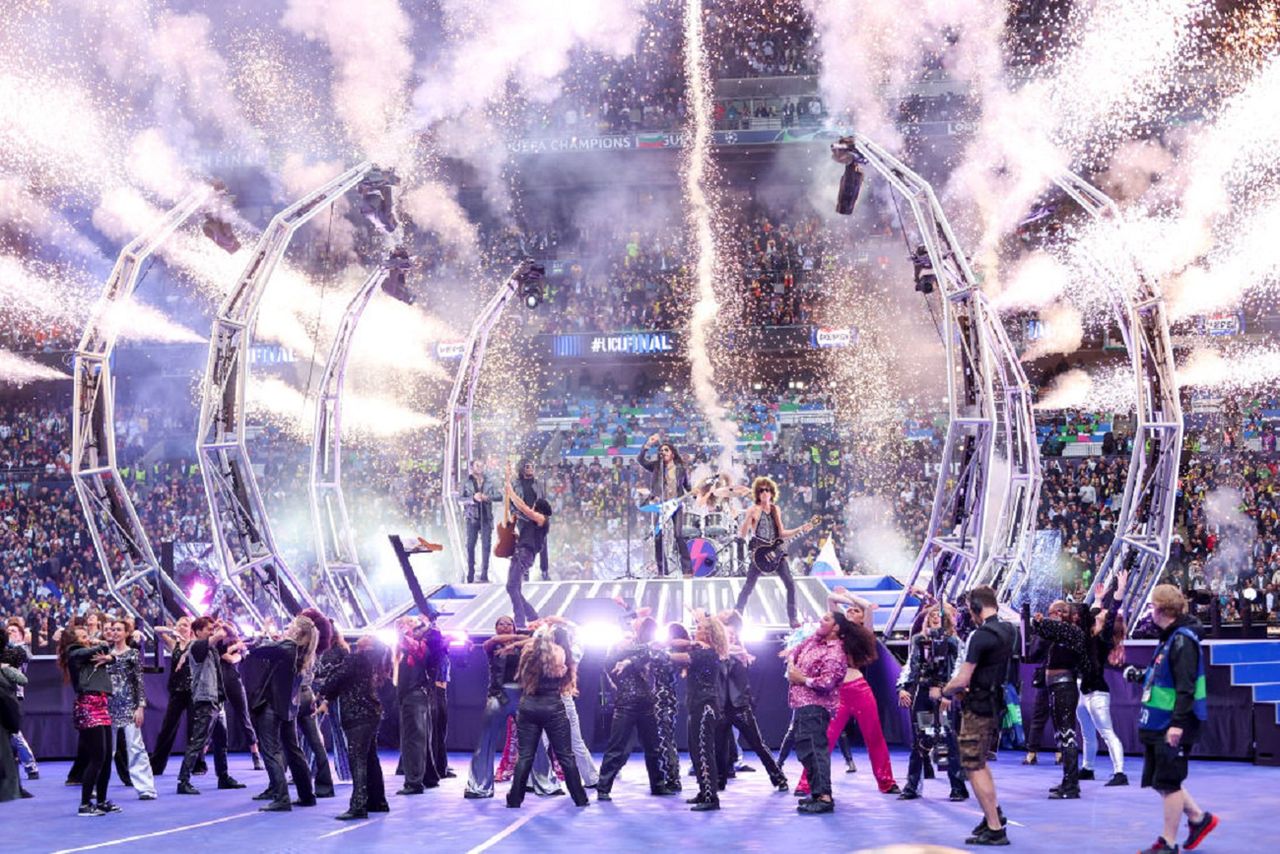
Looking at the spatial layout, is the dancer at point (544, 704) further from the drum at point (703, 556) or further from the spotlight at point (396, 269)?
the drum at point (703, 556)

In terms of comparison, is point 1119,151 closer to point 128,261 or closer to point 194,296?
point 194,296

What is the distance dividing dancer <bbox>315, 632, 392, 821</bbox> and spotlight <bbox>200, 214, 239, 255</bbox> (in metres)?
8.02

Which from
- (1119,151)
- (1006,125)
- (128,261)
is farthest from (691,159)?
(128,261)

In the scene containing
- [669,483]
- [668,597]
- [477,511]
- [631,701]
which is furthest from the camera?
[477,511]

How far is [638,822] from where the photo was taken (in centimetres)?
1011

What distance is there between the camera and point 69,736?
51.5ft

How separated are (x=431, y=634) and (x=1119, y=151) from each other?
99.0 feet

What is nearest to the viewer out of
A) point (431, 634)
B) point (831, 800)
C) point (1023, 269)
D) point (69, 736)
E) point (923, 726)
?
point (831, 800)

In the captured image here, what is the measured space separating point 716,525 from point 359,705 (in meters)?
10.2

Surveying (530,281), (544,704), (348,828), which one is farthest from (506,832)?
(530,281)

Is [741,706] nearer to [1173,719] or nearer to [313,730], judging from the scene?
[313,730]

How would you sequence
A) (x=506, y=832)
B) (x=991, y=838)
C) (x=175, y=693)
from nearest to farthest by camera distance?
(x=991, y=838) → (x=506, y=832) → (x=175, y=693)

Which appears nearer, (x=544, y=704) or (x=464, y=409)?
(x=544, y=704)

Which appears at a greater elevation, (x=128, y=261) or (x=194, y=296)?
(x=194, y=296)
